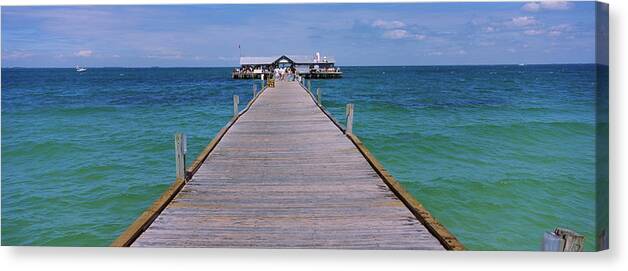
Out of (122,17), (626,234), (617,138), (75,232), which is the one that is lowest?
(75,232)

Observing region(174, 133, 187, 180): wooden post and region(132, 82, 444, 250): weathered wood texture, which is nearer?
region(132, 82, 444, 250): weathered wood texture

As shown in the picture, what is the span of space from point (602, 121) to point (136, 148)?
11.3 meters

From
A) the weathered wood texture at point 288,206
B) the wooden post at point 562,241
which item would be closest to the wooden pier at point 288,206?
the weathered wood texture at point 288,206

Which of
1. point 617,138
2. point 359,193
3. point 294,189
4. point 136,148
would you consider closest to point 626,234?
point 617,138

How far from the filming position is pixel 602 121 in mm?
5355

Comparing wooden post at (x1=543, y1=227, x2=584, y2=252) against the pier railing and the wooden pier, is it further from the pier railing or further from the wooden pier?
the pier railing

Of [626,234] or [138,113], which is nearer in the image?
[626,234]

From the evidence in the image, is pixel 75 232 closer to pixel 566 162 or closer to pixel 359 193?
pixel 359 193

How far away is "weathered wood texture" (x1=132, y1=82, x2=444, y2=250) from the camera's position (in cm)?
440

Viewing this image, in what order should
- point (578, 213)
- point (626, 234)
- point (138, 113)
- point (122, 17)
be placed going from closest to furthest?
point (626, 234), point (122, 17), point (578, 213), point (138, 113)

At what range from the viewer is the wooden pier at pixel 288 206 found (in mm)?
4387

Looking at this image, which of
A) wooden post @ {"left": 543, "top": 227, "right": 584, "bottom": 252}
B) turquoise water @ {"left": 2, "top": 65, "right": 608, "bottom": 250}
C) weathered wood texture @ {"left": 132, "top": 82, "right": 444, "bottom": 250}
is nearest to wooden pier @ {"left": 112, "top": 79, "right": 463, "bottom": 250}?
weathered wood texture @ {"left": 132, "top": 82, "right": 444, "bottom": 250}

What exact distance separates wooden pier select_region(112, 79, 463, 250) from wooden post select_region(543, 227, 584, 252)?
75 cm

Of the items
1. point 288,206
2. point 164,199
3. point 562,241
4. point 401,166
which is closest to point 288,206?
point 288,206
